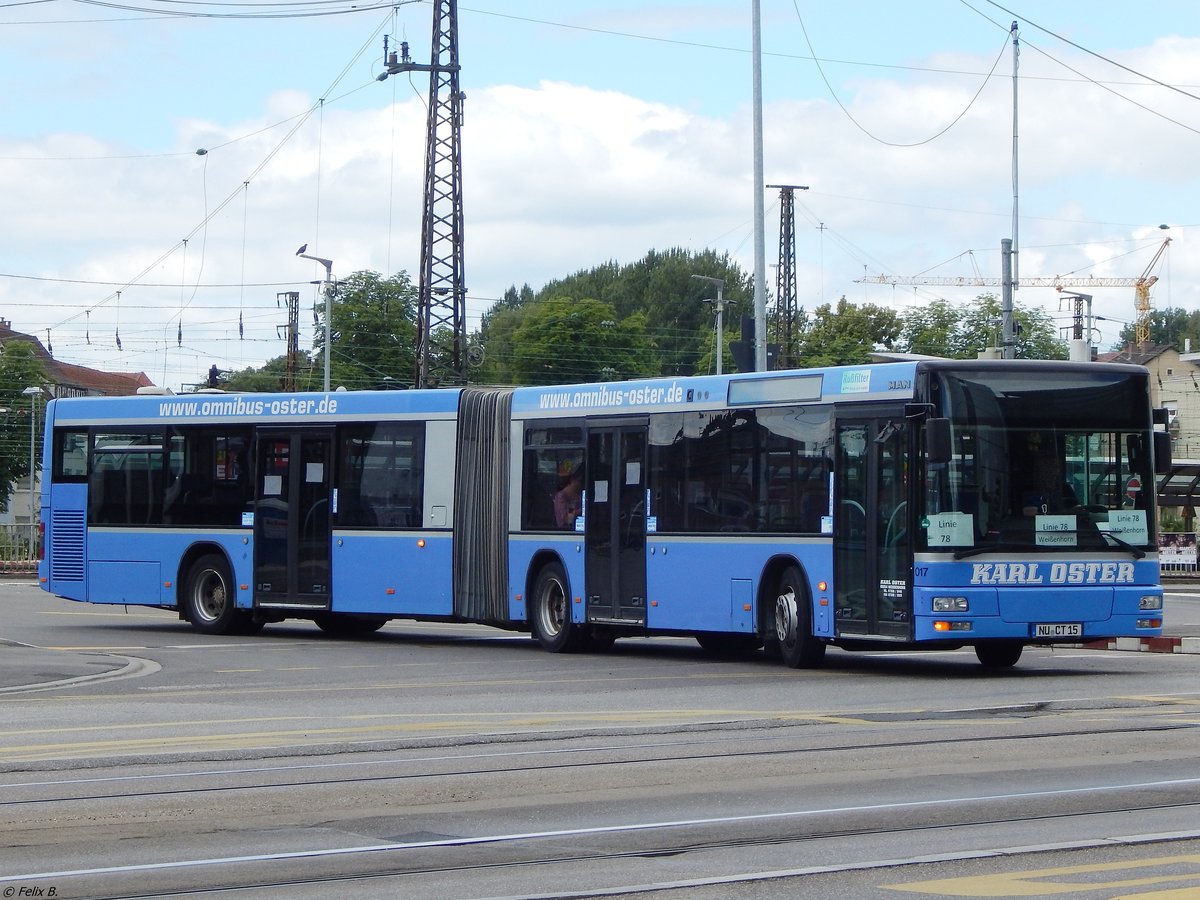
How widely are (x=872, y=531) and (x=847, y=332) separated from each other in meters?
87.5

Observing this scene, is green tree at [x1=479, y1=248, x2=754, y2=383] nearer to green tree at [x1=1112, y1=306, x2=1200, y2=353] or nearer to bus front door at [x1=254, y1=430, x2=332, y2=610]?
green tree at [x1=1112, y1=306, x2=1200, y2=353]

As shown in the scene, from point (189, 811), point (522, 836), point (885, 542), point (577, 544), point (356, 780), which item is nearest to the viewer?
point (522, 836)

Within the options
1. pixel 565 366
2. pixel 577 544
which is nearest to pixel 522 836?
pixel 577 544

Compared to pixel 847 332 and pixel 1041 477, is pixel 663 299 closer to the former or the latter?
pixel 847 332

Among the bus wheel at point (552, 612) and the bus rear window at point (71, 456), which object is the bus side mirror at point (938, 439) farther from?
the bus rear window at point (71, 456)

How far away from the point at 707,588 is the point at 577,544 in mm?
2242

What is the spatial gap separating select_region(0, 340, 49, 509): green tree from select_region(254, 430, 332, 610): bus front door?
75816mm

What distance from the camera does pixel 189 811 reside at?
31.3ft

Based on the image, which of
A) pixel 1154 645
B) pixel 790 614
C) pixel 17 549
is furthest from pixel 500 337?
pixel 790 614

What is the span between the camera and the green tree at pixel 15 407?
97875mm

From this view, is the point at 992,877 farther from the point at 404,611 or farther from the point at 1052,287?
the point at 1052,287

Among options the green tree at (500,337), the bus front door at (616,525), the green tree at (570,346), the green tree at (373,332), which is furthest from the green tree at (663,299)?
the bus front door at (616,525)

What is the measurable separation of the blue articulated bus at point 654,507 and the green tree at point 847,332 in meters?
75.6

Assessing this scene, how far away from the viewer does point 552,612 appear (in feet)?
72.4
